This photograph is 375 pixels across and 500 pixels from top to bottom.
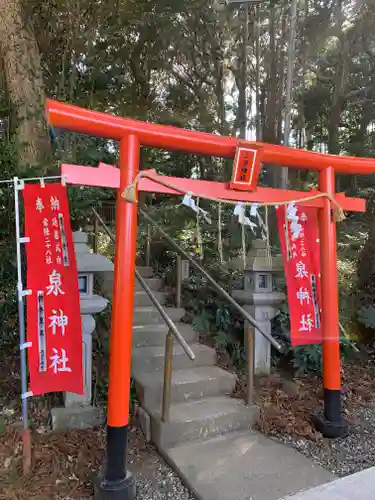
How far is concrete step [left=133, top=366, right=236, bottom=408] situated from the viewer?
418 centimetres

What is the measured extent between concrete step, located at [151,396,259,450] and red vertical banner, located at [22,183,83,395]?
36.1 inches

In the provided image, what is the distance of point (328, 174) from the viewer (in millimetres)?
4383

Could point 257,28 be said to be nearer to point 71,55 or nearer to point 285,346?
point 71,55

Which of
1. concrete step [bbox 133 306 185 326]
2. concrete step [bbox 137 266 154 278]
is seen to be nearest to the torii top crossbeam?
concrete step [bbox 133 306 185 326]

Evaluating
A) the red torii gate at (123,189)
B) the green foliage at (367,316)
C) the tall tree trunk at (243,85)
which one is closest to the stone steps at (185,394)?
the red torii gate at (123,189)

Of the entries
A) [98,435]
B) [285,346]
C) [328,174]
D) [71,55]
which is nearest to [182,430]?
[98,435]

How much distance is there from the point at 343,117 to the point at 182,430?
12.9 metres

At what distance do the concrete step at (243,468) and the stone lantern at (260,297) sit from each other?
1420mm

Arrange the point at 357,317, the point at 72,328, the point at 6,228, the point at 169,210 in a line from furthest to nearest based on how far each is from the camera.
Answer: the point at 169,210 < the point at 357,317 < the point at 6,228 < the point at 72,328

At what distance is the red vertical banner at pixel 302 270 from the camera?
4336mm

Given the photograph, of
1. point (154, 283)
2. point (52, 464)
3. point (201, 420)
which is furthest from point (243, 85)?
point (52, 464)

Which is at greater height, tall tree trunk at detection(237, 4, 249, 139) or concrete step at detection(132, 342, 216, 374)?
tall tree trunk at detection(237, 4, 249, 139)

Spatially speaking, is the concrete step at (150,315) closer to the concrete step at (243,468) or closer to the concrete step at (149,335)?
the concrete step at (149,335)

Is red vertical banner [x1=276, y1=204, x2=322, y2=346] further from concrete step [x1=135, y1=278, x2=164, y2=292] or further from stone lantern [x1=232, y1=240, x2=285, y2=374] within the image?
concrete step [x1=135, y1=278, x2=164, y2=292]
